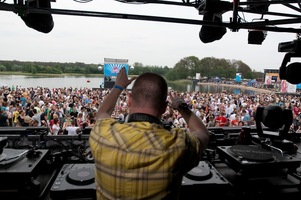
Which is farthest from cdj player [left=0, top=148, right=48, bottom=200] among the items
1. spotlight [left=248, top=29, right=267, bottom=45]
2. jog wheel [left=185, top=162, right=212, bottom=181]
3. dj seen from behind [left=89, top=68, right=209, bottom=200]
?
spotlight [left=248, top=29, right=267, bottom=45]

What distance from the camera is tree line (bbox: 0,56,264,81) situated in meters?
4.25

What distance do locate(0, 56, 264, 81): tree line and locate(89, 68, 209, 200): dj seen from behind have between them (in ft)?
1.82

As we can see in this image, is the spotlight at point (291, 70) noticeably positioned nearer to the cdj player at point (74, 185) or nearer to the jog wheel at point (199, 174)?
the jog wheel at point (199, 174)

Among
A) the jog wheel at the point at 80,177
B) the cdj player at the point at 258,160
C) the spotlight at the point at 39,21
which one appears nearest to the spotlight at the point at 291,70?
the cdj player at the point at 258,160

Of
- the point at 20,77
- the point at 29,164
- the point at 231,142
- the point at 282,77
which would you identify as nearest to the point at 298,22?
the point at 282,77

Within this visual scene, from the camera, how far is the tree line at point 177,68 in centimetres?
425

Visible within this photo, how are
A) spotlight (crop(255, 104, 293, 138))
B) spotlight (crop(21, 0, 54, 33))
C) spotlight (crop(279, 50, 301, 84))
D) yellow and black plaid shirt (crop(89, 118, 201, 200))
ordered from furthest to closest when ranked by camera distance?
spotlight (crop(279, 50, 301, 84)) → spotlight (crop(21, 0, 54, 33)) → spotlight (crop(255, 104, 293, 138)) → yellow and black plaid shirt (crop(89, 118, 201, 200))

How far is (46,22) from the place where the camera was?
2.51 m

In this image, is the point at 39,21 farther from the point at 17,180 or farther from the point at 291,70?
the point at 291,70

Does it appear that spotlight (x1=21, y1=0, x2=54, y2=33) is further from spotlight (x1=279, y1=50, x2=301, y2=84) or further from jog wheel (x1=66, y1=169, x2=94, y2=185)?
spotlight (x1=279, y1=50, x2=301, y2=84)

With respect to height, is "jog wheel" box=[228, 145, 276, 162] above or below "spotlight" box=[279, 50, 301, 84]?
below

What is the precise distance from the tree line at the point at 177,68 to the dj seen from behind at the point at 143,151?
55 centimetres

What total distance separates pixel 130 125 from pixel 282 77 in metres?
2.29

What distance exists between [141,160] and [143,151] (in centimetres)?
3
